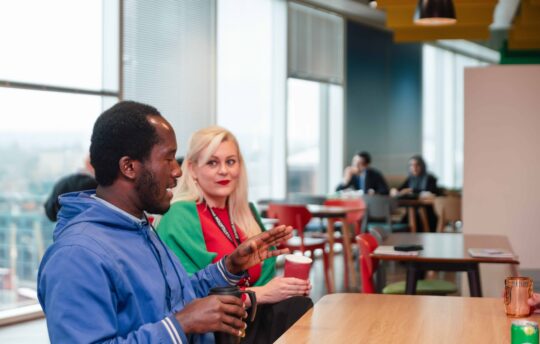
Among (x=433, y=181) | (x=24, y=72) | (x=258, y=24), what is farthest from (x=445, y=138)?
(x=24, y=72)

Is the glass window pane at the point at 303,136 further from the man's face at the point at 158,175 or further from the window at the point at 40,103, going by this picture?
the man's face at the point at 158,175

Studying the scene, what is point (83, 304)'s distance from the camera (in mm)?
1771

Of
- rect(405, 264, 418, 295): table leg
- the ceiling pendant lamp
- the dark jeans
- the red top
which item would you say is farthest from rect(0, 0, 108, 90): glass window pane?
the dark jeans

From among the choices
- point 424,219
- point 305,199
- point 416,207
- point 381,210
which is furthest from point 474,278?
point 416,207

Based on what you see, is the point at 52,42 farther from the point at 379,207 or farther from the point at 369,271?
the point at 379,207

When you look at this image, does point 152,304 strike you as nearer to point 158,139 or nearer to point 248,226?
point 158,139

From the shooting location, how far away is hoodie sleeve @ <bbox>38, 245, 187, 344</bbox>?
175cm

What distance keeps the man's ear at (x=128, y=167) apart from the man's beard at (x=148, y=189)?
0.02 meters

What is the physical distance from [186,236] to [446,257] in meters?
1.86

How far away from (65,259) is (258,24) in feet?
28.2

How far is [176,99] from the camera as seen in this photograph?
27.4 feet

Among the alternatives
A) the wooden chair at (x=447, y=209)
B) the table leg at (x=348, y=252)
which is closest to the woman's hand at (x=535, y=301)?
the table leg at (x=348, y=252)

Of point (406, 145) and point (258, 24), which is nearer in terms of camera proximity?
point (258, 24)

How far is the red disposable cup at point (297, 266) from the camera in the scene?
268 centimetres
